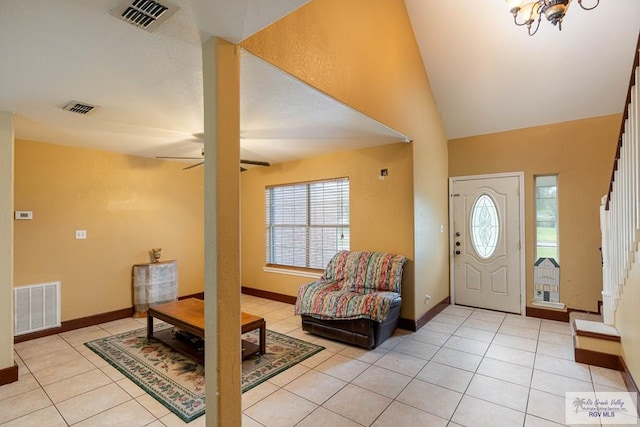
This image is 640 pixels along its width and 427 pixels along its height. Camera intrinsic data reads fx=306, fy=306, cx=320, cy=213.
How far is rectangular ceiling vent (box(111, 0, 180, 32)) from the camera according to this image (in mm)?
1429

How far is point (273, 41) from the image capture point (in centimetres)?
205

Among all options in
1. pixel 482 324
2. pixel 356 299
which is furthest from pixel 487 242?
pixel 356 299

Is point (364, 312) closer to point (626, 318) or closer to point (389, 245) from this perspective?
point (389, 245)

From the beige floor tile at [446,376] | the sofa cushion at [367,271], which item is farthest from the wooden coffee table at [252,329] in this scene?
the beige floor tile at [446,376]

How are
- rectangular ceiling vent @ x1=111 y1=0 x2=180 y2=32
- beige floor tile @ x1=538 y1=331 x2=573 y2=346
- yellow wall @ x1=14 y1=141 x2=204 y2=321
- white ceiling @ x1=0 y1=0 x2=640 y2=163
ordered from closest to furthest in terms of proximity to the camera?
1. rectangular ceiling vent @ x1=111 y1=0 x2=180 y2=32
2. white ceiling @ x1=0 y1=0 x2=640 y2=163
3. beige floor tile @ x1=538 y1=331 x2=573 y2=346
4. yellow wall @ x1=14 y1=141 x2=204 y2=321

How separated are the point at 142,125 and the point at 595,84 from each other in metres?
5.29

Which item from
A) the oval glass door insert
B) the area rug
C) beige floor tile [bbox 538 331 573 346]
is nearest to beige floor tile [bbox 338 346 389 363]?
the area rug

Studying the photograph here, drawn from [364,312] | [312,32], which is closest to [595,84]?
[312,32]

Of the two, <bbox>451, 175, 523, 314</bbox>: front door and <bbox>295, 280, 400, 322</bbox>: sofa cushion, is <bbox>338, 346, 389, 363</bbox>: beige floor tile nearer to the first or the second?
<bbox>295, 280, 400, 322</bbox>: sofa cushion

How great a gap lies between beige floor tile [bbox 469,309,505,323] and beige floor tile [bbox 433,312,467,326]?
0.19 metres

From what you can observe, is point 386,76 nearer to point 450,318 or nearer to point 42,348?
point 450,318

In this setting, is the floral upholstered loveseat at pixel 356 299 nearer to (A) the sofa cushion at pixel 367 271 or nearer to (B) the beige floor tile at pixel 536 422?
(A) the sofa cushion at pixel 367 271

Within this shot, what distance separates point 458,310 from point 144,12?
16.3 ft

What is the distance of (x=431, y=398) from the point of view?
2.40 m
